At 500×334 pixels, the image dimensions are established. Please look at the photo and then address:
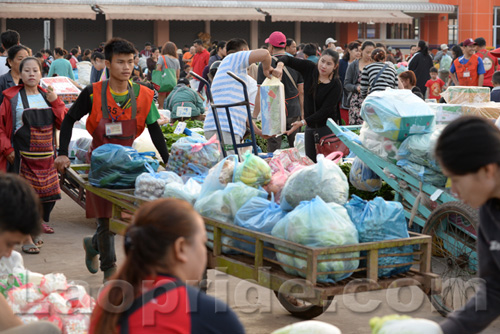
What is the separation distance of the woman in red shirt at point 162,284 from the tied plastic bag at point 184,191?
283 cm

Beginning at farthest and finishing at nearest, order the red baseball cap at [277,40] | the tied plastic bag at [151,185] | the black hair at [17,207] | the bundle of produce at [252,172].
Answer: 1. the red baseball cap at [277,40]
2. the tied plastic bag at [151,185]
3. the bundle of produce at [252,172]
4. the black hair at [17,207]

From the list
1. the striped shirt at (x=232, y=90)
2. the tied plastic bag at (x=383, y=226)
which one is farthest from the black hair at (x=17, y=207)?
the striped shirt at (x=232, y=90)

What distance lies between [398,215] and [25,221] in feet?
8.21

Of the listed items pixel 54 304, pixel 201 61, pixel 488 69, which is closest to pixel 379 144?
pixel 54 304

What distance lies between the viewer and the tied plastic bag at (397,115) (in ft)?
18.1

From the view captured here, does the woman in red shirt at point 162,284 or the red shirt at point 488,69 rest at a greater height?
the red shirt at point 488,69

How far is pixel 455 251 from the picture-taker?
512cm

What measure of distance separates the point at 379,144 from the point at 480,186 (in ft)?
12.2

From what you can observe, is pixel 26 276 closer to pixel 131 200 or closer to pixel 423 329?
pixel 131 200

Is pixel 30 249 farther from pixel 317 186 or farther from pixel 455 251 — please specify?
pixel 455 251

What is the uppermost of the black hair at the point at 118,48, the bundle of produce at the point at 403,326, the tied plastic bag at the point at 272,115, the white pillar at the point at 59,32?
the white pillar at the point at 59,32

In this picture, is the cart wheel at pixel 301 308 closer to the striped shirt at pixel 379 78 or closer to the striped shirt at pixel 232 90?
the striped shirt at pixel 232 90

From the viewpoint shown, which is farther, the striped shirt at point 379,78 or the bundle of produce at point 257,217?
the striped shirt at point 379,78

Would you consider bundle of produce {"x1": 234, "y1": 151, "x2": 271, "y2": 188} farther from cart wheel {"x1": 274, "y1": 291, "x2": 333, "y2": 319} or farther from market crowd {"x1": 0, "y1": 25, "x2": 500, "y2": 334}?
market crowd {"x1": 0, "y1": 25, "x2": 500, "y2": 334}
